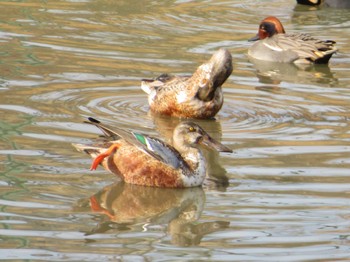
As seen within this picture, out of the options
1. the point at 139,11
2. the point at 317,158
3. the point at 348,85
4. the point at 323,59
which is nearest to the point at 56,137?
the point at 317,158

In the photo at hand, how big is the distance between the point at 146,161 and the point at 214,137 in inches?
83.0

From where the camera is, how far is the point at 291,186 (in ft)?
33.0

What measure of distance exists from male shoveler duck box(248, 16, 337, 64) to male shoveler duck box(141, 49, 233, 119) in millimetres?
3753

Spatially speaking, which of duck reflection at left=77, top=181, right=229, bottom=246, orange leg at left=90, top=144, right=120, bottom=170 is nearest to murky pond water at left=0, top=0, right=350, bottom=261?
duck reflection at left=77, top=181, right=229, bottom=246

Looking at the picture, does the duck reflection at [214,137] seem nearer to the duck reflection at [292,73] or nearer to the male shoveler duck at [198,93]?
the male shoveler duck at [198,93]

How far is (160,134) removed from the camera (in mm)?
12211

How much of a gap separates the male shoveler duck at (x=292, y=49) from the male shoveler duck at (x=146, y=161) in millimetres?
6593

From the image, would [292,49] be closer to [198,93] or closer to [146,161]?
[198,93]

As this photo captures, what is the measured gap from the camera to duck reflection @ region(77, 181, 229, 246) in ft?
29.0

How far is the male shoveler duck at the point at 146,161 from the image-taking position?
32.8 feet

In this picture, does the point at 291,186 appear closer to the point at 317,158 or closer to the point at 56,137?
the point at 317,158

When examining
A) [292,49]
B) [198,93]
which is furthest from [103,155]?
[292,49]

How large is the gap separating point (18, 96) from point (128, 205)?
393cm

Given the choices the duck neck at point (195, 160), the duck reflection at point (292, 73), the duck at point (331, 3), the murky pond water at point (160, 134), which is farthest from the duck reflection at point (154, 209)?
the duck at point (331, 3)
